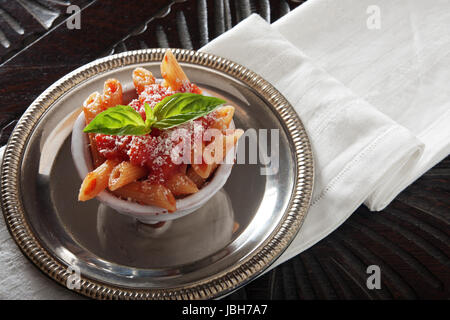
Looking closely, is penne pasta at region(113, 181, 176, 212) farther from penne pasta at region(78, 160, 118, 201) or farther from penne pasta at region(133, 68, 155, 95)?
penne pasta at region(133, 68, 155, 95)

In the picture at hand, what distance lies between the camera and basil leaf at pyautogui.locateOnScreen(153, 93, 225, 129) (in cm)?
76

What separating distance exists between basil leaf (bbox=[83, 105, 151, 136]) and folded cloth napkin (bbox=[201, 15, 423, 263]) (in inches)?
12.5

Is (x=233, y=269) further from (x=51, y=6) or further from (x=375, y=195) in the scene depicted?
(x=51, y=6)

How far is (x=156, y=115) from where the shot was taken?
0.77m

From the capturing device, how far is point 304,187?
2.83ft

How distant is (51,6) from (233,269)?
2.40 feet

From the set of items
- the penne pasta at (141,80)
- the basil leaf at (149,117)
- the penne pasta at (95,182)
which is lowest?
the penne pasta at (95,182)

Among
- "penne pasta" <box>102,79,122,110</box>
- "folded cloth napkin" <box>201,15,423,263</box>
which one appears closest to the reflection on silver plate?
"folded cloth napkin" <box>201,15,423,263</box>

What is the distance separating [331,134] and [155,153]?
0.35m

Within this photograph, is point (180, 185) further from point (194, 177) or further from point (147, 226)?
point (147, 226)

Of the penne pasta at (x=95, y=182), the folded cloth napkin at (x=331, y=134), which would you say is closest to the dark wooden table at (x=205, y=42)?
the folded cloth napkin at (x=331, y=134)

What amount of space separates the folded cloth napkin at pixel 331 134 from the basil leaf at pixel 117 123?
0.32 metres

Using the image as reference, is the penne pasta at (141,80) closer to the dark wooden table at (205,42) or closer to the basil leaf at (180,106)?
the basil leaf at (180,106)

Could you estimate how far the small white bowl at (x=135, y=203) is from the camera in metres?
0.77
